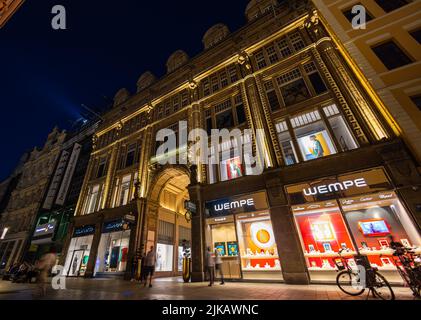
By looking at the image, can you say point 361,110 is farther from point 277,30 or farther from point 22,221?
point 22,221

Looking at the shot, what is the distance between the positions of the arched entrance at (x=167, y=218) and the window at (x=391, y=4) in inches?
668

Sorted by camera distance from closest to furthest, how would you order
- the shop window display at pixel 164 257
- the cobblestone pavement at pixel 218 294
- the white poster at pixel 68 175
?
the cobblestone pavement at pixel 218 294
the shop window display at pixel 164 257
the white poster at pixel 68 175

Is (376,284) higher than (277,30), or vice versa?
(277,30)

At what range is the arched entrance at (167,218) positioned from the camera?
16.1m

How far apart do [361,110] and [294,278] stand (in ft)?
29.6

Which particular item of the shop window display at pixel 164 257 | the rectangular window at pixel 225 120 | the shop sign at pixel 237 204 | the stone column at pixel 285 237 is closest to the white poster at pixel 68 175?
the shop window display at pixel 164 257

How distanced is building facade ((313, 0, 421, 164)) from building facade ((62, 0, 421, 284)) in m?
0.51

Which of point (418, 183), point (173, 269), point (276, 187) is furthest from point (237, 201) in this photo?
point (173, 269)

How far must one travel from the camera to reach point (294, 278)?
8688mm

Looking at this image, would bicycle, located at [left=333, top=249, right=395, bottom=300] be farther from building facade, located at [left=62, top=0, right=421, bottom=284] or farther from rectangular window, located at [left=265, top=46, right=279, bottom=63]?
rectangular window, located at [left=265, top=46, right=279, bottom=63]

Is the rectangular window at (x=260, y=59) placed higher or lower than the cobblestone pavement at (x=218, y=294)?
higher

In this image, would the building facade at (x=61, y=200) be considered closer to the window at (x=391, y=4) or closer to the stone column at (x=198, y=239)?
the stone column at (x=198, y=239)

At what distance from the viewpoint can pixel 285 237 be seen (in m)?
9.48
